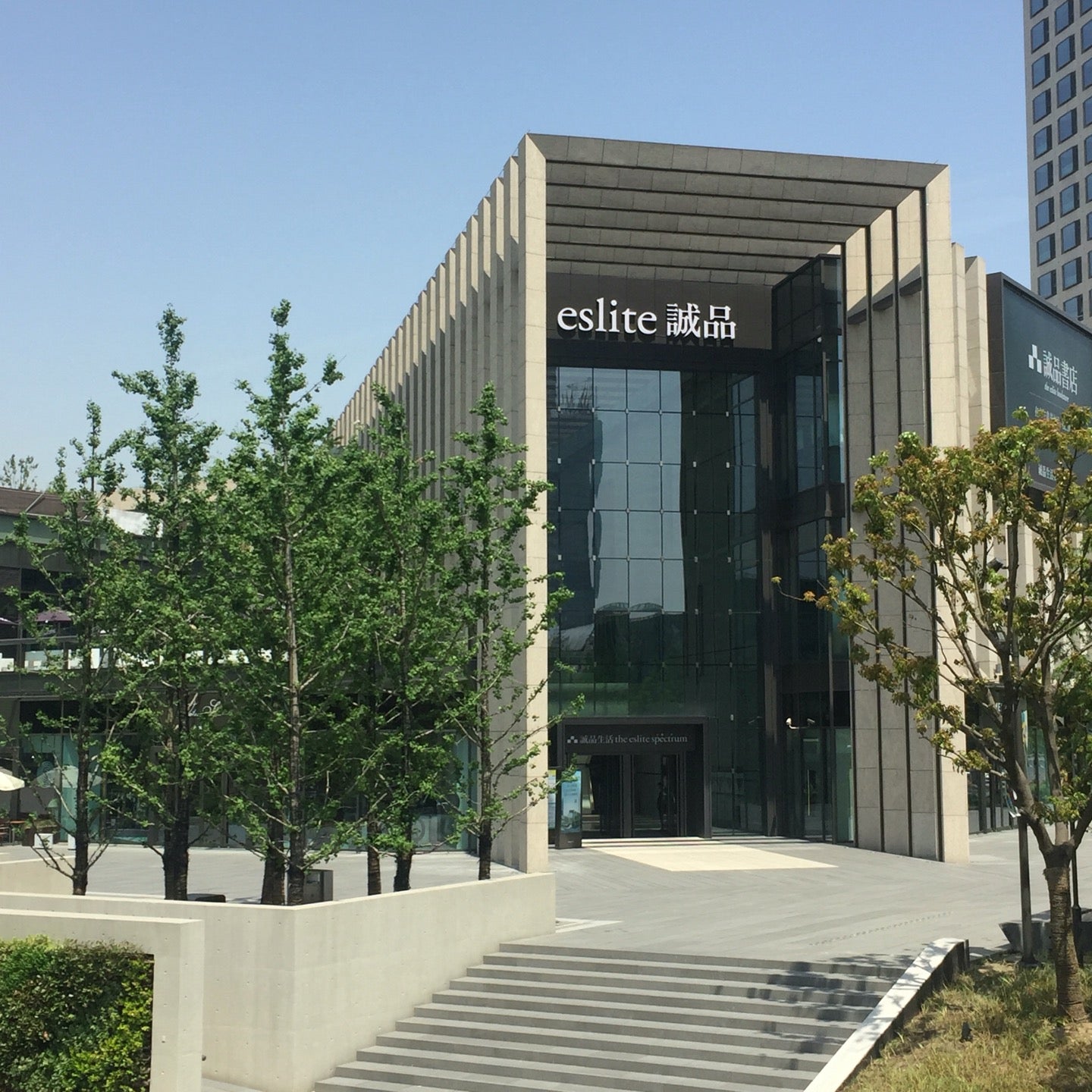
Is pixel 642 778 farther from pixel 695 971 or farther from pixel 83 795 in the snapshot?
pixel 695 971

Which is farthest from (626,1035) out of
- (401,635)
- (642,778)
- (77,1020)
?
(642,778)

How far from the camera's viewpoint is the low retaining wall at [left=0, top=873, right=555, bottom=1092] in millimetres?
18328

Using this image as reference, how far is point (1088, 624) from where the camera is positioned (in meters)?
18.3

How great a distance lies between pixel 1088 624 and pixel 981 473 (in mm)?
2743

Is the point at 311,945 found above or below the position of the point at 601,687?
below

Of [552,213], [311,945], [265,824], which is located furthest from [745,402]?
[311,945]

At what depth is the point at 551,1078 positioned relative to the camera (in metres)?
17.7

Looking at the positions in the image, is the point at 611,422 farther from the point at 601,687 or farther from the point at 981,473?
the point at 981,473

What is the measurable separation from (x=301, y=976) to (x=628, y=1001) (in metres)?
4.62

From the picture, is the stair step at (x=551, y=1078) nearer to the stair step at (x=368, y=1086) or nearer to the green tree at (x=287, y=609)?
the stair step at (x=368, y=1086)

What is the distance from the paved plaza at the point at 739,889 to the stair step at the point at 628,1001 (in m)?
1.54

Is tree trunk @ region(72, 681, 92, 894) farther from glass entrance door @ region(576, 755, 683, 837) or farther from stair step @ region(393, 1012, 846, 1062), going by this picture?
glass entrance door @ region(576, 755, 683, 837)


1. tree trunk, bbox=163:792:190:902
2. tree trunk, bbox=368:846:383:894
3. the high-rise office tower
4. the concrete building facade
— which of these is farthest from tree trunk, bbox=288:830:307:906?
the high-rise office tower

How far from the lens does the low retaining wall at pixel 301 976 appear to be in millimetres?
18328
